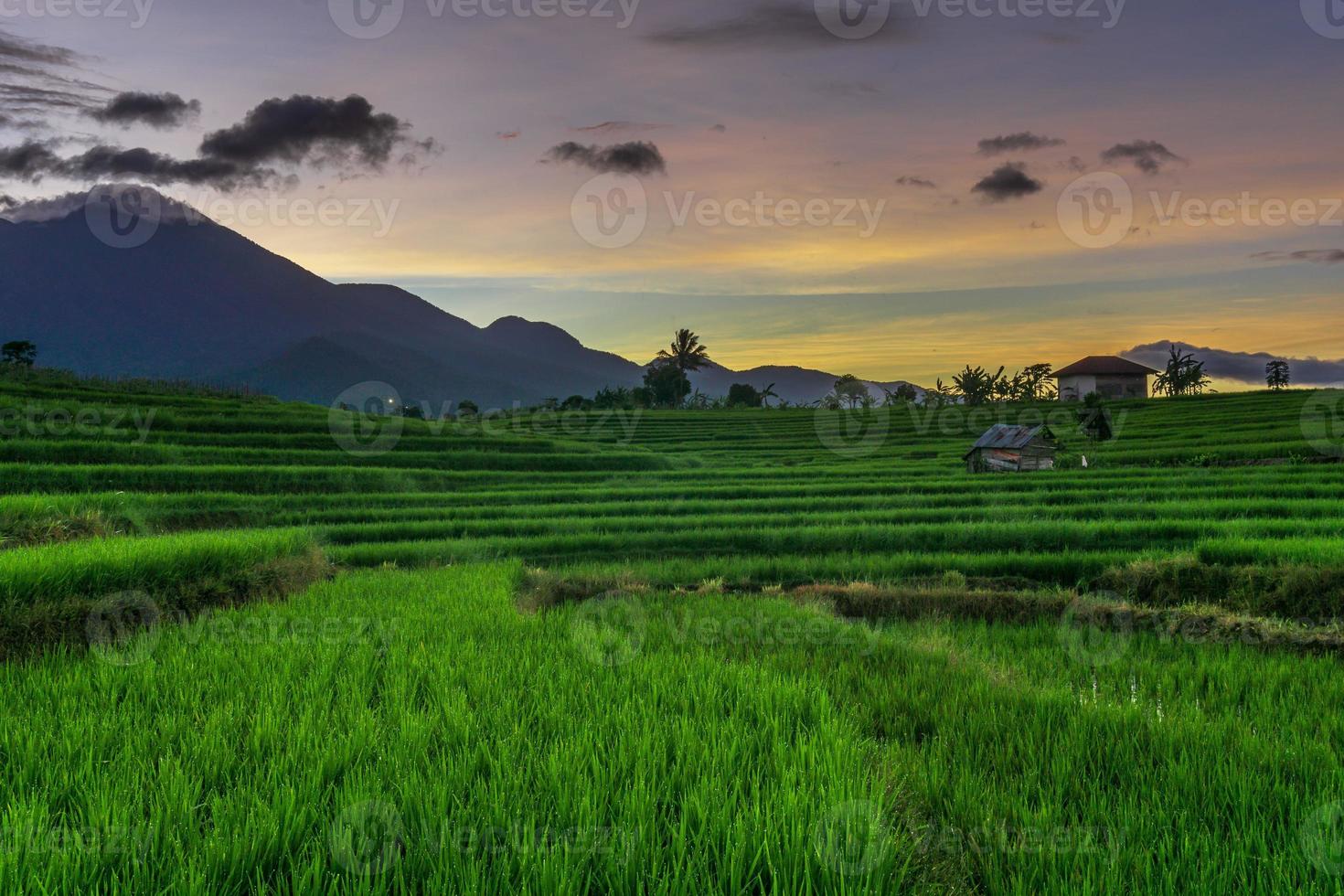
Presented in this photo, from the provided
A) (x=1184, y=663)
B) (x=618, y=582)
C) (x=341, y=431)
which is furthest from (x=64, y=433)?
(x=1184, y=663)

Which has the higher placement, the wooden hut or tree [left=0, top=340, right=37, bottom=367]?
tree [left=0, top=340, right=37, bottom=367]

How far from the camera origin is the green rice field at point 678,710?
2408mm

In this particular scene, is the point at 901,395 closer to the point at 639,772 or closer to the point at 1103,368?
the point at 1103,368

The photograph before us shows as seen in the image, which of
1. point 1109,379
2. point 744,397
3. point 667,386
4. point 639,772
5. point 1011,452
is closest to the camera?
point 639,772

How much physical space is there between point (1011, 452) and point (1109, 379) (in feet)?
186

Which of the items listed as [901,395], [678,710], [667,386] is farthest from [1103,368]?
[678,710]

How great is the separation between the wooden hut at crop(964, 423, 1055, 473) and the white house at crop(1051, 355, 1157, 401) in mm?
49789

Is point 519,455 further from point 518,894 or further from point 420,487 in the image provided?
point 518,894

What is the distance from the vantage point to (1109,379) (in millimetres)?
75312

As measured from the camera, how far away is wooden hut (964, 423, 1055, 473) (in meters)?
30.6

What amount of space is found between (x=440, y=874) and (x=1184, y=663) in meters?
6.48

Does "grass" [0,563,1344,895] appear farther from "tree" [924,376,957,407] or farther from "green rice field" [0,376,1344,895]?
"tree" [924,376,957,407]

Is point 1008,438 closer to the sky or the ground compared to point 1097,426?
closer to the ground

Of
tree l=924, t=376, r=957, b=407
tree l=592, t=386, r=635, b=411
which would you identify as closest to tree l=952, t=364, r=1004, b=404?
tree l=924, t=376, r=957, b=407
